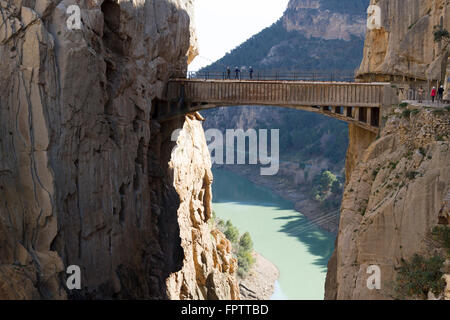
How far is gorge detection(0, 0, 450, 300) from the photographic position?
1617 centimetres

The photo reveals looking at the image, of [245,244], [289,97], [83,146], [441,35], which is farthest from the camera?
[245,244]

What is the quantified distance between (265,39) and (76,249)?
9964 centimetres

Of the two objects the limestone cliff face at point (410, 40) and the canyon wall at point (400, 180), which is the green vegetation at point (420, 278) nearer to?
the canyon wall at point (400, 180)

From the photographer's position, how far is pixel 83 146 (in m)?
19.3

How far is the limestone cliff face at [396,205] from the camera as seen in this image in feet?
49.3

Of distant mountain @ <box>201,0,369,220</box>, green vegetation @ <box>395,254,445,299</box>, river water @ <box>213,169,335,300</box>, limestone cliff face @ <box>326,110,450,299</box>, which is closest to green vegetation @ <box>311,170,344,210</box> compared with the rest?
distant mountain @ <box>201,0,369,220</box>

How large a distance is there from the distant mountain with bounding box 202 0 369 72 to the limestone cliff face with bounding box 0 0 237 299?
245 feet

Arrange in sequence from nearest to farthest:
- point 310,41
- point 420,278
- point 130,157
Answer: point 420,278, point 130,157, point 310,41

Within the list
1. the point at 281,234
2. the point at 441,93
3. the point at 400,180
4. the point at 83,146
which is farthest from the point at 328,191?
the point at 400,180

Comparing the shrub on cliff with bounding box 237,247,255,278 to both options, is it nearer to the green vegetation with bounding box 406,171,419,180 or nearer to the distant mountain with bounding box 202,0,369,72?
the green vegetation with bounding box 406,171,419,180

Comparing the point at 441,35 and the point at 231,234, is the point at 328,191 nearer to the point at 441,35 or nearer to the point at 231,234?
the point at 231,234

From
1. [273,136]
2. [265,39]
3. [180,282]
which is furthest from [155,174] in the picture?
[265,39]

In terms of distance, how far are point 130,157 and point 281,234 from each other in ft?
117
